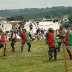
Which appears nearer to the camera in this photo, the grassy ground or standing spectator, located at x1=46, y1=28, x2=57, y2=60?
the grassy ground

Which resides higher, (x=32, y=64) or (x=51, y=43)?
(x=51, y=43)

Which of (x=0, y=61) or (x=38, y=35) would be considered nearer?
(x=0, y=61)

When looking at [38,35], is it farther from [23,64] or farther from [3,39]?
[23,64]

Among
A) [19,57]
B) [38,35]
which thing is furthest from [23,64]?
[38,35]

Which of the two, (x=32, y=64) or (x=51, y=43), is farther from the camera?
(x=51, y=43)

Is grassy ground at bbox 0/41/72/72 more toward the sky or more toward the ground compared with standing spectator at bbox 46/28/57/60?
more toward the ground

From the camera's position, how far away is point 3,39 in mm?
25453

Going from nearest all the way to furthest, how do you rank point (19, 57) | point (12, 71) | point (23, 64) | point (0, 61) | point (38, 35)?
point (12, 71) → point (23, 64) → point (0, 61) → point (19, 57) → point (38, 35)

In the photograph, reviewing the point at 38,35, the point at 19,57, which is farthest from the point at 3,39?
the point at 38,35

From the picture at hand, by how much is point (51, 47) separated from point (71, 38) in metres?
1.15

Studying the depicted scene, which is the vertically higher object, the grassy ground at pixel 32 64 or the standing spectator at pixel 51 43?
the standing spectator at pixel 51 43

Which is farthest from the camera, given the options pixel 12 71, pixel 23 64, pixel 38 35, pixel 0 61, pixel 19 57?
pixel 38 35

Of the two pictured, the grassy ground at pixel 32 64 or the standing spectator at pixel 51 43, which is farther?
the standing spectator at pixel 51 43

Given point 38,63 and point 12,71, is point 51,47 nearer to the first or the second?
point 38,63
